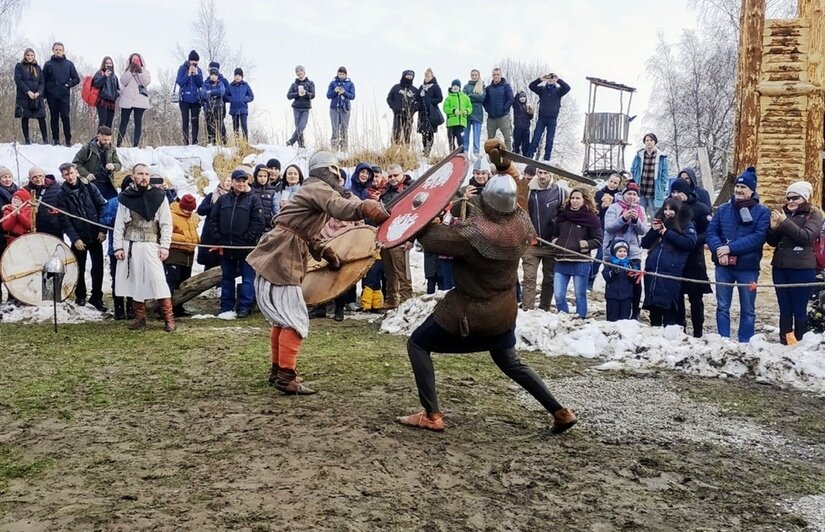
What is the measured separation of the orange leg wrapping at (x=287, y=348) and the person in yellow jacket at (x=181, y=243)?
4686mm

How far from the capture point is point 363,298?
35.4 ft

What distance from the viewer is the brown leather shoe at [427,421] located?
508cm

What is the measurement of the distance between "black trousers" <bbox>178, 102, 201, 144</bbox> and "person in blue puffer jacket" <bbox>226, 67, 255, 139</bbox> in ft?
2.29

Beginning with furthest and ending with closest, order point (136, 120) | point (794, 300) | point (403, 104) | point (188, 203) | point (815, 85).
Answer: point (403, 104) → point (136, 120) → point (815, 85) → point (188, 203) → point (794, 300)

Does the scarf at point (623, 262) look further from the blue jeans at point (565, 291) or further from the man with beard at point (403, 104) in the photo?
the man with beard at point (403, 104)

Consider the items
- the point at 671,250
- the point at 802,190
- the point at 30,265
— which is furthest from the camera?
the point at 30,265

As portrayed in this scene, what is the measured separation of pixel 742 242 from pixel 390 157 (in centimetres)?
966

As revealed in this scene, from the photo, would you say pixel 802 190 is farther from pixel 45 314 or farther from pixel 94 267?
pixel 45 314

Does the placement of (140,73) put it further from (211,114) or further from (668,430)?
(668,430)

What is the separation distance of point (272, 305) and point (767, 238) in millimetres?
5552

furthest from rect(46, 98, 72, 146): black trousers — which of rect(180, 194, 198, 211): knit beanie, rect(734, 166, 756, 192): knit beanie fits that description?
rect(734, 166, 756, 192): knit beanie

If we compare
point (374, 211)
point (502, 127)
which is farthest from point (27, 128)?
point (374, 211)

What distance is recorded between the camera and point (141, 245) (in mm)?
8594

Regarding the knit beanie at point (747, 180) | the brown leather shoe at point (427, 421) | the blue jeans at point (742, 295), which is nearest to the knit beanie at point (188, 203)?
the brown leather shoe at point (427, 421)
